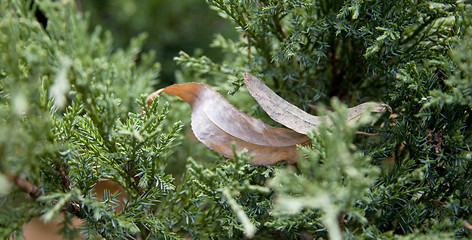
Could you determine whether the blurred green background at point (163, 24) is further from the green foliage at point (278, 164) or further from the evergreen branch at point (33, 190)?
the evergreen branch at point (33, 190)

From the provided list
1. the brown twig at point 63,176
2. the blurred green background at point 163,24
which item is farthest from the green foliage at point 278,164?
the blurred green background at point 163,24

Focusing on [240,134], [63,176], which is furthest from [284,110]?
[63,176]

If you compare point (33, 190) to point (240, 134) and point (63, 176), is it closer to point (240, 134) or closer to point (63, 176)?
point (63, 176)

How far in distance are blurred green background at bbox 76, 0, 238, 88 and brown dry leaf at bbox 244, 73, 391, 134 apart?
1488mm

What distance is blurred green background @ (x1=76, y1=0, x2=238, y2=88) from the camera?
7.77 ft

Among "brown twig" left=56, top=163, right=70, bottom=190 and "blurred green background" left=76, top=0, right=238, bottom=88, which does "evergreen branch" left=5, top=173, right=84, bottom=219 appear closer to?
"brown twig" left=56, top=163, right=70, bottom=190

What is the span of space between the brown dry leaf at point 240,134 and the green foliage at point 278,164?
47 millimetres

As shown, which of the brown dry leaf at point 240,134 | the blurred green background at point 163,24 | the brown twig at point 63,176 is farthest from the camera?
the blurred green background at point 163,24

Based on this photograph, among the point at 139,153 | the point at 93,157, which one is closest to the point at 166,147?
the point at 139,153

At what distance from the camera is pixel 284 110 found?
3.05 feet

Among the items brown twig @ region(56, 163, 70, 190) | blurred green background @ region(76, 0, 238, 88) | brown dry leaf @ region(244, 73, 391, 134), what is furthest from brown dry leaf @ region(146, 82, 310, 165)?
blurred green background @ region(76, 0, 238, 88)

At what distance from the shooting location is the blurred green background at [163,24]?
7.77 feet

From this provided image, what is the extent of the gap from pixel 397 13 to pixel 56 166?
90cm

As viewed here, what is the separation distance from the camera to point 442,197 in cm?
90
